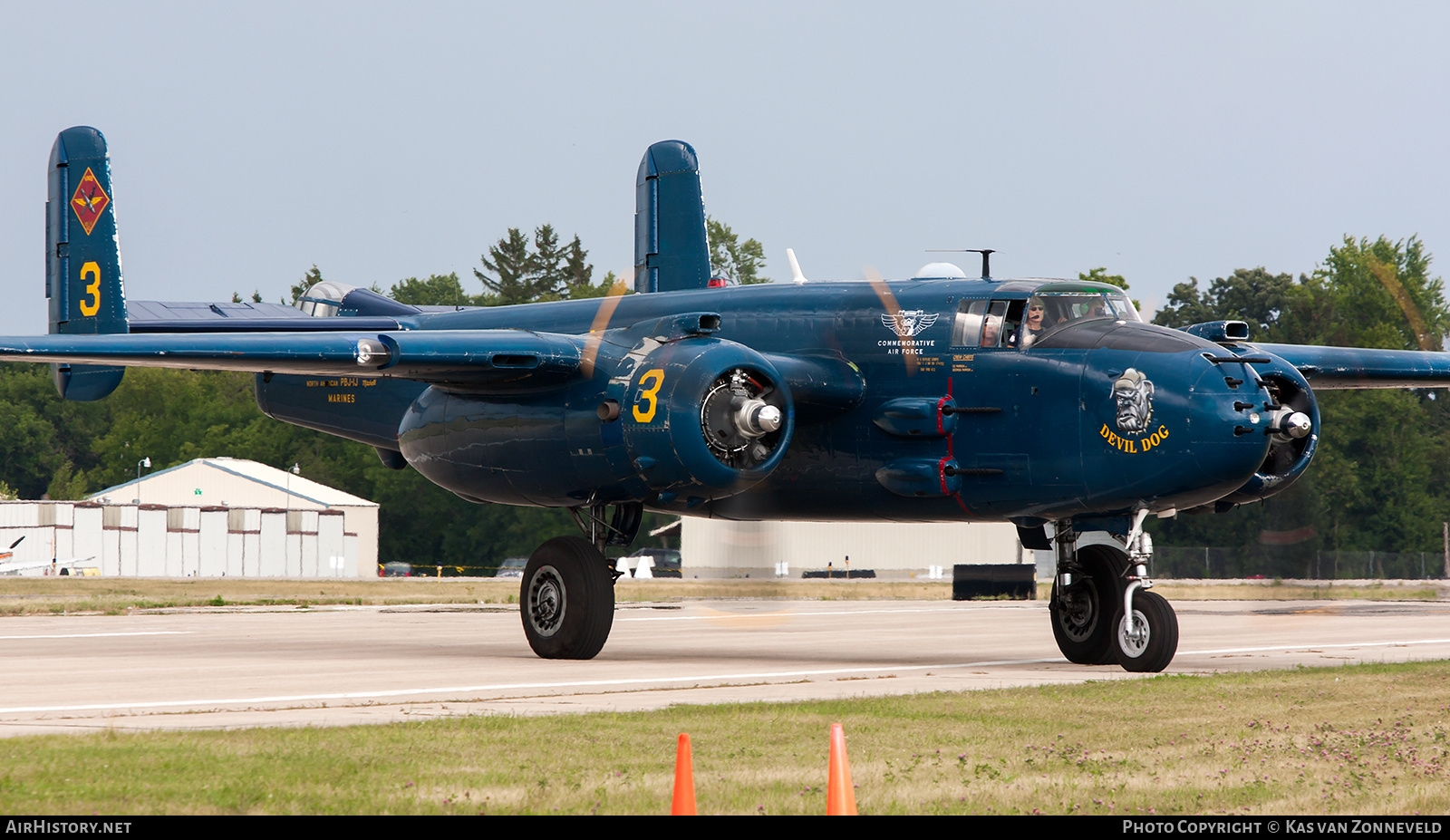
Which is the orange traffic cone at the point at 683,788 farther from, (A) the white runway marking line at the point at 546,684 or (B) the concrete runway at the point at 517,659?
(A) the white runway marking line at the point at 546,684

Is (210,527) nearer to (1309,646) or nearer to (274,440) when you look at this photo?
(274,440)

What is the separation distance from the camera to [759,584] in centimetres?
2520

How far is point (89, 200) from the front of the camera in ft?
96.3

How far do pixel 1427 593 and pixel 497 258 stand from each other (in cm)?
9179

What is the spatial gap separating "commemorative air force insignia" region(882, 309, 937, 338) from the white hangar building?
61.8 m

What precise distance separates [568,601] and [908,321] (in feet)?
18.8

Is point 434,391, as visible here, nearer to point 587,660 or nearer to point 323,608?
point 587,660

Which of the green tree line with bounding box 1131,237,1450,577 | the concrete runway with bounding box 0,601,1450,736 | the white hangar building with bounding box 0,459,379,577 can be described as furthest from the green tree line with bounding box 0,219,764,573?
the concrete runway with bounding box 0,601,1450,736

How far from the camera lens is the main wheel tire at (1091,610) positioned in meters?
19.9

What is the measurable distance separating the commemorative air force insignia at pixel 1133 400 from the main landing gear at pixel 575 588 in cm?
646

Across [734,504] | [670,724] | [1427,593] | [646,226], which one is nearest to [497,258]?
[1427,593]

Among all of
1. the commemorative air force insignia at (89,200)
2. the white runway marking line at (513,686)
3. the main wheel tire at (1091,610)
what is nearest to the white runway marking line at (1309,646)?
the main wheel tire at (1091,610)

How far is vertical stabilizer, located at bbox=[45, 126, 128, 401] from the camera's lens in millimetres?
27000

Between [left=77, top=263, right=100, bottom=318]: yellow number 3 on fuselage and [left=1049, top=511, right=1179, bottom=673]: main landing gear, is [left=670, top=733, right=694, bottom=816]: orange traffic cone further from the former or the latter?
[left=77, top=263, right=100, bottom=318]: yellow number 3 on fuselage
